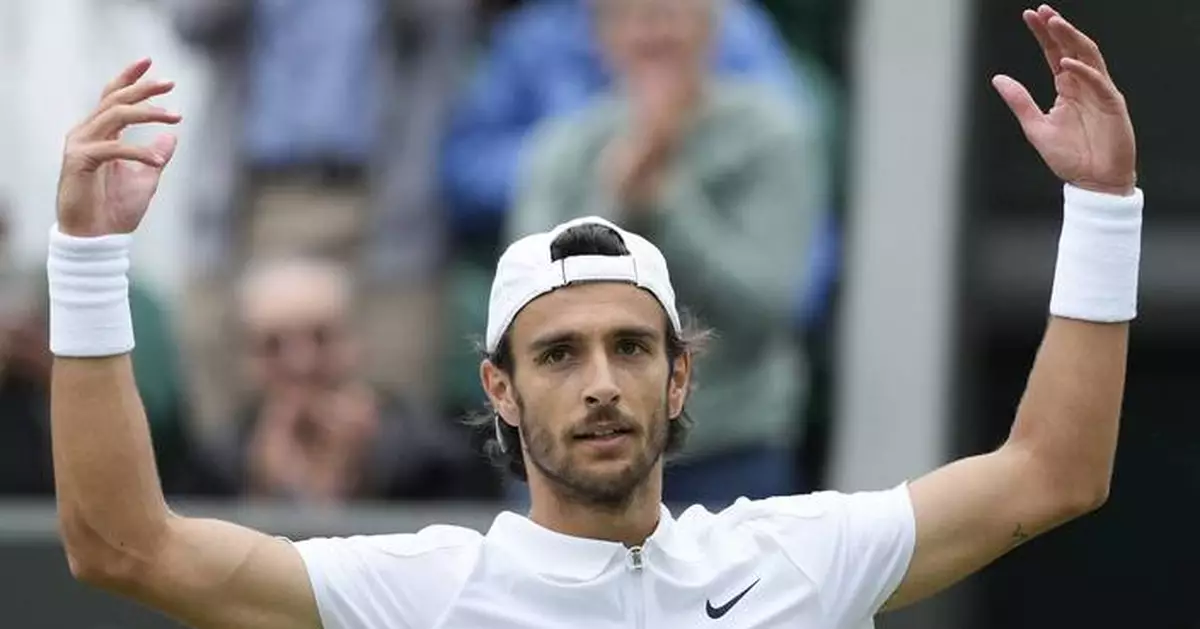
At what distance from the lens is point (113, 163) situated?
4680 millimetres

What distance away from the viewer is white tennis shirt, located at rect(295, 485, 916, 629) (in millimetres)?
4770

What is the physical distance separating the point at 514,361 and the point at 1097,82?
103 centimetres

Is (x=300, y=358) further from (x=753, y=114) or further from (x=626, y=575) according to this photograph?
(x=626, y=575)

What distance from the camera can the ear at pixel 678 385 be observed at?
4.91 meters

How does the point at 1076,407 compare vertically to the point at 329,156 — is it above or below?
below

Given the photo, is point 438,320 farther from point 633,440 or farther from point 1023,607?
point 633,440

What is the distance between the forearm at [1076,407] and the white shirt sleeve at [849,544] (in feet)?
0.80

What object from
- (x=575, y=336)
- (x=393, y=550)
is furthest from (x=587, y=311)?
(x=393, y=550)

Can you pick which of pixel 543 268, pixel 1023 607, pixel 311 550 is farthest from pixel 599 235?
pixel 1023 607

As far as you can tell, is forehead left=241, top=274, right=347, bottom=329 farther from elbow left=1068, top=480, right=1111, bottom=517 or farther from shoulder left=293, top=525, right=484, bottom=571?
elbow left=1068, top=480, right=1111, bottom=517

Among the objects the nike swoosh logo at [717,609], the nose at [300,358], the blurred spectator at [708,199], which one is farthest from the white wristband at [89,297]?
the blurred spectator at [708,199]

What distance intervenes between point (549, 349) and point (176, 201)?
3.99m

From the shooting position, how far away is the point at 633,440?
4734 millimetres

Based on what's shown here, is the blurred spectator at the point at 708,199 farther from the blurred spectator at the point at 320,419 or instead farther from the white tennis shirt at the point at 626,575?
the white tennis shirt at the point at 626,575
